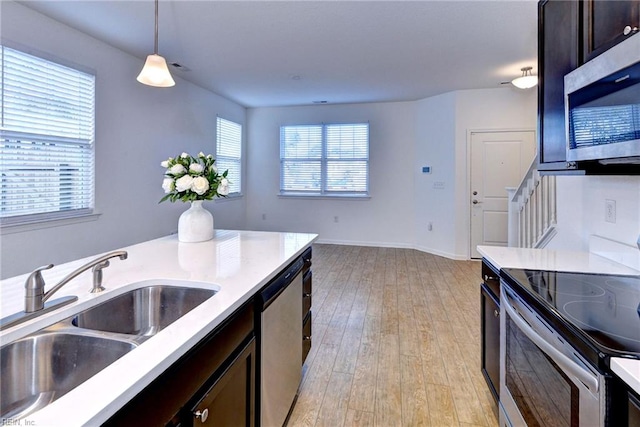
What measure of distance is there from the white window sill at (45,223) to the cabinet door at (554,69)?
12.9ft

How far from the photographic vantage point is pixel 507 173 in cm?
516

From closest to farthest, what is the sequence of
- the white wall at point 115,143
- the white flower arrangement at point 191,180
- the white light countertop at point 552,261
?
the white light countertop at point 552,261, the white flower arrangement at point 191,180, the white wall at point 115,143

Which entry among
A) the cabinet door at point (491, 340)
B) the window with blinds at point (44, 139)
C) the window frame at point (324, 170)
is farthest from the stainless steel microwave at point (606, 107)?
the window frame at point (324, 170)

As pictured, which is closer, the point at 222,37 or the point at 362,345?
the point at 362,345

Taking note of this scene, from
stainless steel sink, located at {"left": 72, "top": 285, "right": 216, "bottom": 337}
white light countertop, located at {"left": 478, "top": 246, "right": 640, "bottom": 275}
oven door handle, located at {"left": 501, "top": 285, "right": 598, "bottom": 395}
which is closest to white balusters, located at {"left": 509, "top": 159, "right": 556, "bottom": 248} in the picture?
white light countertop, located at {"left": 478, "top": 246, "right": 640, "bottom": 275}

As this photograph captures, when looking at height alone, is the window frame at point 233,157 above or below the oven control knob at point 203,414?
above

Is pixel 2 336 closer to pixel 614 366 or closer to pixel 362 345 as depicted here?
pixel 614 366

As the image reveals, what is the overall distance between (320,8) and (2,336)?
2923 mm

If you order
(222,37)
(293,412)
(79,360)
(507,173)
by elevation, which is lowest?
(293,412)

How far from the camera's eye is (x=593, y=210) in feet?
6.36

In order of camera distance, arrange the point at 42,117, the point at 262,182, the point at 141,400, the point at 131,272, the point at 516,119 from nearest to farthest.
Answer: the point at 141,400
the point at 131,272
the point at 42,117
the point at 516,119
the point at 262,182

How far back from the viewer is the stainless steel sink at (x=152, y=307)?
1.21 meters

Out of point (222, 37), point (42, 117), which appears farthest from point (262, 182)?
point (42, 117)

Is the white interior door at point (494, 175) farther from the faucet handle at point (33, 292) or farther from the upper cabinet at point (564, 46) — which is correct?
the faucet handle at point (33, 292)
